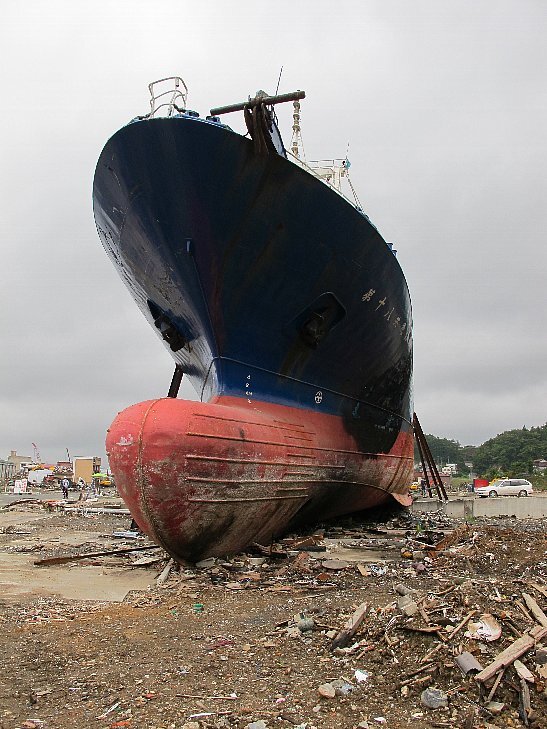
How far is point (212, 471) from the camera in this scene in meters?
6.20

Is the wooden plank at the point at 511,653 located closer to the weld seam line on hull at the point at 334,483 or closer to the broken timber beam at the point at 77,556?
the weld seam line on hull at the point at 334,483

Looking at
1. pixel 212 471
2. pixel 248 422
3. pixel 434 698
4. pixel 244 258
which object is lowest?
pixel 434 698

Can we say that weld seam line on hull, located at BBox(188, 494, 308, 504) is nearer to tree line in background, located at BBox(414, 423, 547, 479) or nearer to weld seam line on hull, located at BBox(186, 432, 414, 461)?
weld seam line on hull, located at BBox(186, 432, 414, 461)

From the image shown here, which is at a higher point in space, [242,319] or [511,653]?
[242,319]

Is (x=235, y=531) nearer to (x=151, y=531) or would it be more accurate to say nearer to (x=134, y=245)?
(x=151, y=531)

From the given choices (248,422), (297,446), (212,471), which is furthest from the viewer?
(297,446)

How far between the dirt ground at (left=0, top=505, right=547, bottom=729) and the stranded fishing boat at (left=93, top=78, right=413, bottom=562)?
1003mm

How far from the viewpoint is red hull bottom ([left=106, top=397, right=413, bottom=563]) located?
5941 millimetres

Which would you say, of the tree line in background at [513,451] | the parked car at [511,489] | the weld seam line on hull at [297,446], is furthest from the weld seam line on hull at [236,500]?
the tree line in background at [513,451]

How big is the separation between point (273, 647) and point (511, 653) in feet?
4.71

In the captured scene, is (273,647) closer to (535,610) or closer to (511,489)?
(535,610)

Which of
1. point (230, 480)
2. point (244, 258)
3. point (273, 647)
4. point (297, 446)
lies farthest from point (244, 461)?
point (273, 647)

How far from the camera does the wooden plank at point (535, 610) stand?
3359 mm

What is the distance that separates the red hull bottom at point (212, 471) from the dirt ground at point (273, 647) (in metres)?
0.53
